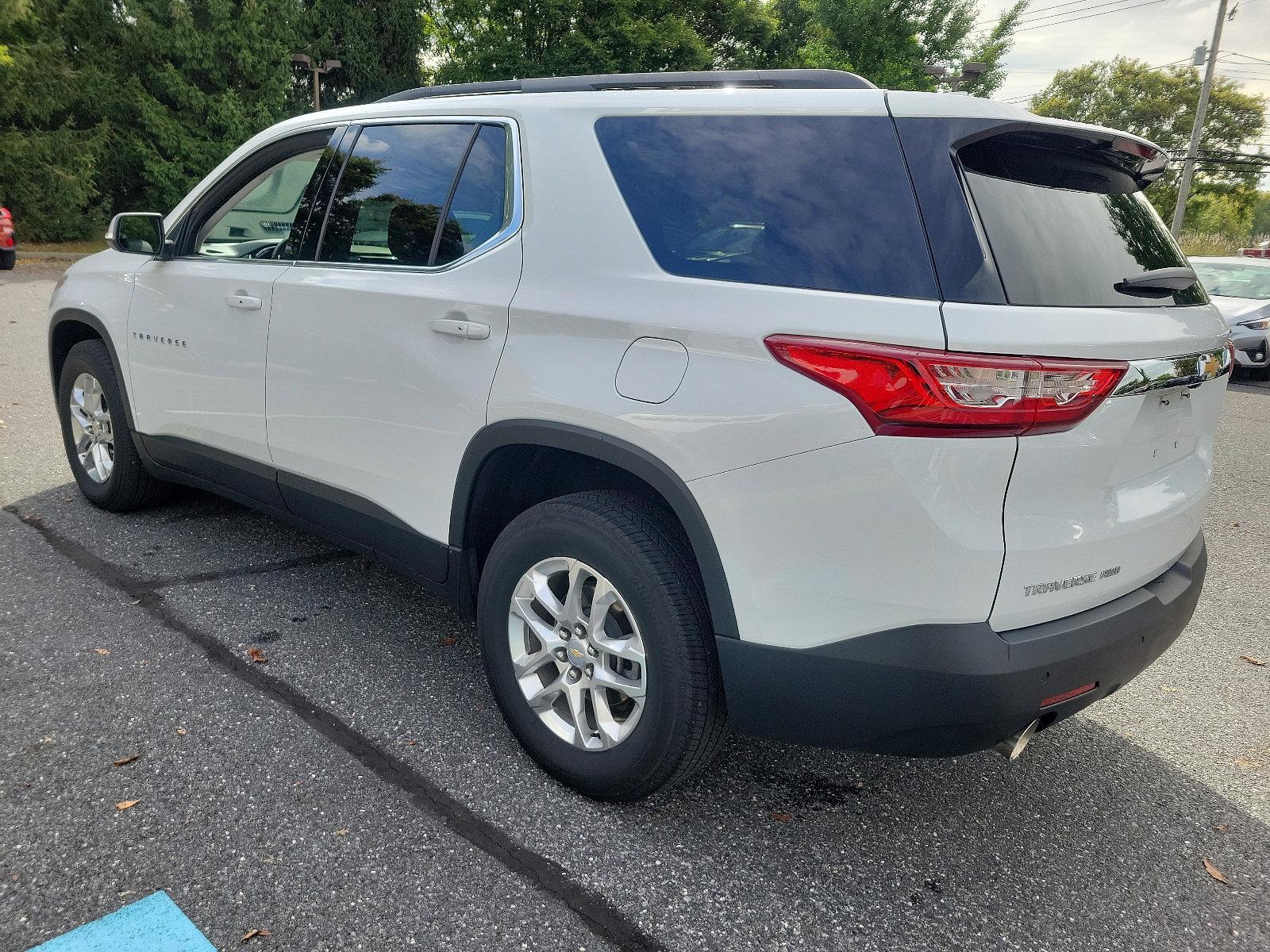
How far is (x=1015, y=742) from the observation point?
Answer: 7.13ft

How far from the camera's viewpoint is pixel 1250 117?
170ft

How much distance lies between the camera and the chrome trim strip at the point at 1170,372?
2.06m

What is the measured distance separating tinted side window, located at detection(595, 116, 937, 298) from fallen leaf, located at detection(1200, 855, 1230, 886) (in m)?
1.73

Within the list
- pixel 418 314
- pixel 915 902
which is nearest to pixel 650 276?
pixel 418 314

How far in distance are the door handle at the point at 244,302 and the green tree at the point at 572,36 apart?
32.8m

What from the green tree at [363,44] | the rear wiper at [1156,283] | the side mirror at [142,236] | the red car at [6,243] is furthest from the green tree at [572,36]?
the rear wiper at [1156,283]

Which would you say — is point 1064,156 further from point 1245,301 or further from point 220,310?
point 1245,301

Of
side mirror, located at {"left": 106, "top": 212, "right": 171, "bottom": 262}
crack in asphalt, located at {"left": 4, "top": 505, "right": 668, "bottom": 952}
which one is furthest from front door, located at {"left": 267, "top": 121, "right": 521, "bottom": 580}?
side mirror, located at {"left": 106, "top": 212, "right": 171, "bottom": 262}

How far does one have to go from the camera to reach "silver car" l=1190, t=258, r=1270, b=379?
12711 millimetres

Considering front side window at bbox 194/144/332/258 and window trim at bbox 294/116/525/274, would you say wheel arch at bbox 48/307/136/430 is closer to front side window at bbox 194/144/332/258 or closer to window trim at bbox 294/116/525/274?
front side window at bbox 194/144/332/258

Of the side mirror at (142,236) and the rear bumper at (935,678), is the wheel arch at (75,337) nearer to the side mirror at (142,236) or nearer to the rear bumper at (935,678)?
the side mirror at (142,236)

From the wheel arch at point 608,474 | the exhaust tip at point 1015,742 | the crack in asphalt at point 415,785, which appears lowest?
the crack in asphalt at point 415,785

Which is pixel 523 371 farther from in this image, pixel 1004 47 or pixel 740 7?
pixel 1004 47

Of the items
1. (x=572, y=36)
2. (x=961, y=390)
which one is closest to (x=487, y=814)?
(x=961, y=390)
